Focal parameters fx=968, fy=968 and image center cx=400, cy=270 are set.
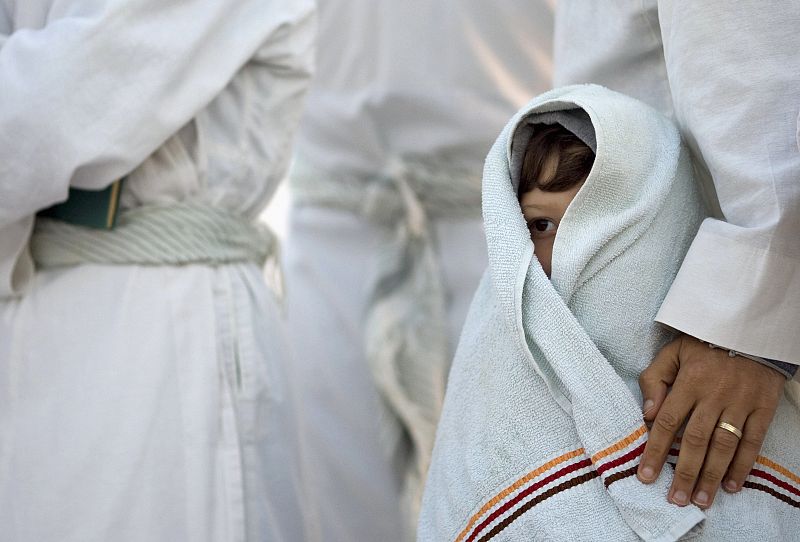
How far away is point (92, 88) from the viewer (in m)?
1.35

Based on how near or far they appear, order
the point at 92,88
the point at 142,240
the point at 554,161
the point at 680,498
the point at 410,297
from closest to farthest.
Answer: the point at 680,498, the point at 554,161, the point at 92,88, the point at 142,240, the point at 410,297

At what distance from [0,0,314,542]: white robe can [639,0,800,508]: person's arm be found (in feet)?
2.20

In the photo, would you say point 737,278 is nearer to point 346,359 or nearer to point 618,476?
point 618,476

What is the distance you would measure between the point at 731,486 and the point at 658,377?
13 cm

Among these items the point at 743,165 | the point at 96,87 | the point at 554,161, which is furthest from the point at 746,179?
the point at 96,87

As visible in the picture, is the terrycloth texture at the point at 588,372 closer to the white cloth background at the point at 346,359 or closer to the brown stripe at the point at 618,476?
the brown stripe at the point at 618,476

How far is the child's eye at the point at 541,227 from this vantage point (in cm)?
113

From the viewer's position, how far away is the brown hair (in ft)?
3.64

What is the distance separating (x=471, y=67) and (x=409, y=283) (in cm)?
51

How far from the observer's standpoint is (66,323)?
4.69 feet

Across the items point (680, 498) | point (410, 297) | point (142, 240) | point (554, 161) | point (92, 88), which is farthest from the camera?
point (410, 297)

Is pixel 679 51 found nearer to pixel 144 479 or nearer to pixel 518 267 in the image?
pixel 518 267

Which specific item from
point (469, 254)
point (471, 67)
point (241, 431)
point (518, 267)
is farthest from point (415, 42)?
point (518, 267)

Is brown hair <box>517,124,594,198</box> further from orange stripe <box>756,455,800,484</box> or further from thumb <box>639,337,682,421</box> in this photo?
orange stripe <box>756,455,800,484</box>
